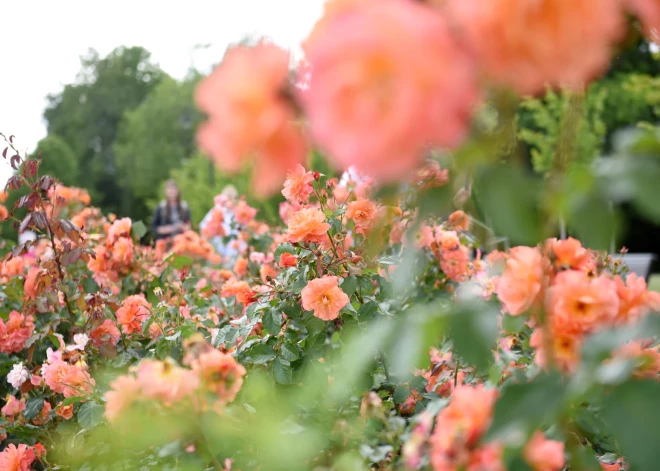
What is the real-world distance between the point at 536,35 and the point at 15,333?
210cm

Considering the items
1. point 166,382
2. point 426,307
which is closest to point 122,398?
point 166,382

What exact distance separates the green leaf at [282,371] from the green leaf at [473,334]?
88cm

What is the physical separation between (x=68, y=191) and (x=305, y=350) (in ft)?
10.4

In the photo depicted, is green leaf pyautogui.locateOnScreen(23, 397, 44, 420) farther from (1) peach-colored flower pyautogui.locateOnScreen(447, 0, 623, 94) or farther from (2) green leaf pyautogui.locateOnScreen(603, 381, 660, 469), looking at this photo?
(1) peach-colored flower pyautogui.locateOnScreen(447, 0, 623, 94)

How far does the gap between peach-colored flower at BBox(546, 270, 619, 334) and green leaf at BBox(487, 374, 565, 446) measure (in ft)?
0.52

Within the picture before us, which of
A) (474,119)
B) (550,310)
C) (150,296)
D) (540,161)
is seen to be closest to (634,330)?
(550,310)

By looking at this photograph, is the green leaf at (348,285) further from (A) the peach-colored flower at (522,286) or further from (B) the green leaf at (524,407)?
(B) the green leaf at (524,407)

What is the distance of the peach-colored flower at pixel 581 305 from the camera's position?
0.81 metres

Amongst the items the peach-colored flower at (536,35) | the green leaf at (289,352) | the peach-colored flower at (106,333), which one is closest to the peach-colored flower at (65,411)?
the peach-colored flower at (106,333)

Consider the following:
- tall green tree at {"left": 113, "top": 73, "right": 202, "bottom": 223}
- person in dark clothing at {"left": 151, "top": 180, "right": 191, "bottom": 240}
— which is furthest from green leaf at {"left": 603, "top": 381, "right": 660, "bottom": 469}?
tall green tree at {"left": 113, "top": 73, "right": 202, "bottom": 223}

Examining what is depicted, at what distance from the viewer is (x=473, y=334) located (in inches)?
26.3

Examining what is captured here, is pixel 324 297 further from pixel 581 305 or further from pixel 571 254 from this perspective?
pixel 581 305

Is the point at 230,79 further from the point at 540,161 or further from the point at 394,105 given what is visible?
the point at 540,161

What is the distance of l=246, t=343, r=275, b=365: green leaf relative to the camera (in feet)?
5.01
